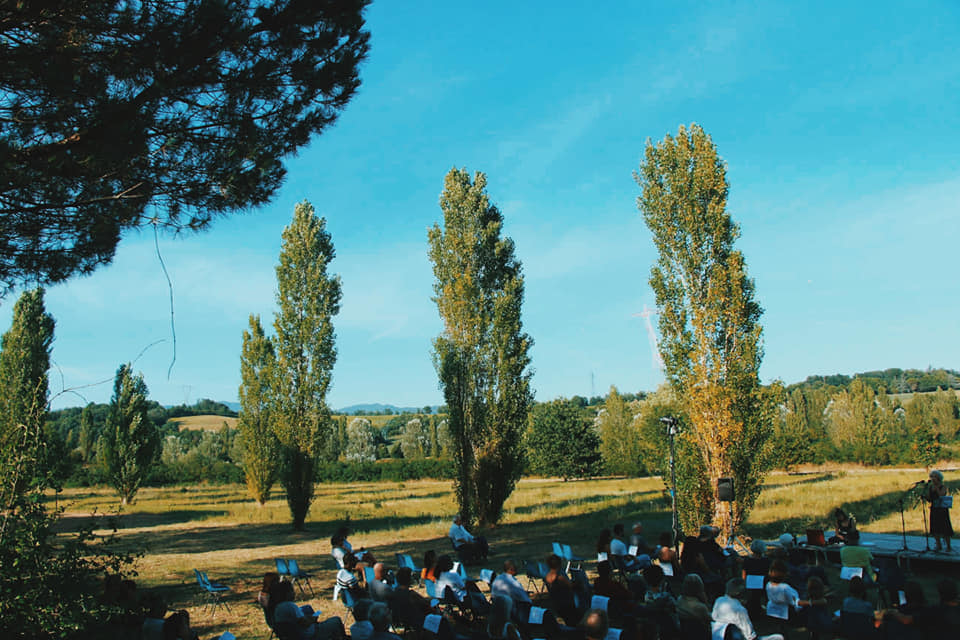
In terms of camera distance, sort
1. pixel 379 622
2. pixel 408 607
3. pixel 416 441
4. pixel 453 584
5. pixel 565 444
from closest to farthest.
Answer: pixel 379 622 → pixel 408 607 → pixel 453 584 → pixel 565 444 → pixel 416 441

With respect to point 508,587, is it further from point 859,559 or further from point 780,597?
point 859,559

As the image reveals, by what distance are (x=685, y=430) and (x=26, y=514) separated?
1264cm

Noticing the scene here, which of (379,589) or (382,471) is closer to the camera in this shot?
(379,589)

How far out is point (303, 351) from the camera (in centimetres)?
1975

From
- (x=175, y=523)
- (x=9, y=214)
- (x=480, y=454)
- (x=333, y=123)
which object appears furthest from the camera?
(x=175, y=523)

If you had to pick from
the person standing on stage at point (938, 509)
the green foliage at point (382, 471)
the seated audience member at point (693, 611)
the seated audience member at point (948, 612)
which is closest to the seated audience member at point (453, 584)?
the seated audience member at point (693, 611)

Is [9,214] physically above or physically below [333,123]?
below

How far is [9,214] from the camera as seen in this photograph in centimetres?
545

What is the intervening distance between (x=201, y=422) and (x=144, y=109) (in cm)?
9433

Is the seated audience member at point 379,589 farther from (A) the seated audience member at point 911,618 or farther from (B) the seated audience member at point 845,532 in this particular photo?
(B) the seated audience member at point 845,532

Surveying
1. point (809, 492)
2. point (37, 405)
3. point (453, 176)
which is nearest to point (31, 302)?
point (453, 176)

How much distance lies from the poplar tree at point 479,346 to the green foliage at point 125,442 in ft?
61.3

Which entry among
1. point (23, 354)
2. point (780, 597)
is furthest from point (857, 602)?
point (23, 354)

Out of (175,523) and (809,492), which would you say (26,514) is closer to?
(175,523)
